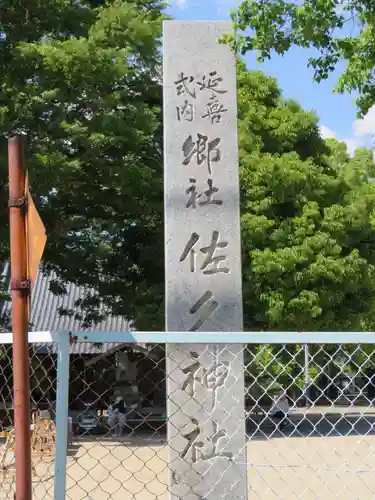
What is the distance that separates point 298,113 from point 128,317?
644 cm

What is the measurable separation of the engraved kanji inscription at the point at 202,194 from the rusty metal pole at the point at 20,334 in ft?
6.21

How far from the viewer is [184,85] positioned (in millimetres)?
4023

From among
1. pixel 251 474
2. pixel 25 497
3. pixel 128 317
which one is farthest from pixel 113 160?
pixel 25 497

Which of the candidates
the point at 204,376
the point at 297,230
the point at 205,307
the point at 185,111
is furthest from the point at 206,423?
the point at 297,230

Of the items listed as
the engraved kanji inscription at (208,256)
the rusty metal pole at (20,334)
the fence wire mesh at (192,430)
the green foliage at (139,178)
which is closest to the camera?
the rusty metal pole at (20,334)

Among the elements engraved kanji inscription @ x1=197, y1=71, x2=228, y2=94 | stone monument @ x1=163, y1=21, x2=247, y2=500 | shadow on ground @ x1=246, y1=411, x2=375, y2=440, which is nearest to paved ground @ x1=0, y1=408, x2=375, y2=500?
shadow on ground @ x1=246, y1=411, x2=375, y2=440

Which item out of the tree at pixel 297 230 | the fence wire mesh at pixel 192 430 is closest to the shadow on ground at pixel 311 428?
the fence wire mesh at pixel 192 430

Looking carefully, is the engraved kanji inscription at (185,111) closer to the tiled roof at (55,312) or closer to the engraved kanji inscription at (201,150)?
the engraved kanji inscription at (201,150)

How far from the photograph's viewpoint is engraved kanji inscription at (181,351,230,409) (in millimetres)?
3045

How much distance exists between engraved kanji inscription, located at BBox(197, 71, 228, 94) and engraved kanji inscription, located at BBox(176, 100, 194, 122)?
126 mm

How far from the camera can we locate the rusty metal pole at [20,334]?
1.99 meters

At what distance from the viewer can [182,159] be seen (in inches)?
157

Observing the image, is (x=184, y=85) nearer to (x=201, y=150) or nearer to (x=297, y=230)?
(x=201, y=150)

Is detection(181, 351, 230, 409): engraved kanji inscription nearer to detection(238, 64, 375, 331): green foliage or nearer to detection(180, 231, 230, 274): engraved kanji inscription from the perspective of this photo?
detection(180, 231, 230, 274): engraved kanji inscription
